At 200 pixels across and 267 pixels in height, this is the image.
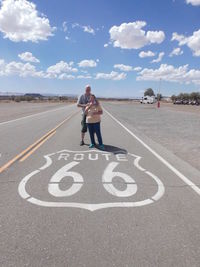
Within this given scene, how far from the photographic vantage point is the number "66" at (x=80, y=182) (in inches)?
173

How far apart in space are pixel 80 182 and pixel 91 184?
248 millimetres

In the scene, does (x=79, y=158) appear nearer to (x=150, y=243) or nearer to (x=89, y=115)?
(x=89, y=115)

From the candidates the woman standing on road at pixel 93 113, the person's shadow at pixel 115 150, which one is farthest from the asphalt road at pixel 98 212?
the woman standing on road at pixel 93 113

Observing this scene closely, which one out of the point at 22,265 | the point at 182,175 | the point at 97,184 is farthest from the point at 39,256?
the point at 182,175

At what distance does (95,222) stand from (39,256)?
0.96m

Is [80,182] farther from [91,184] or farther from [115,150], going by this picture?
[115,150]

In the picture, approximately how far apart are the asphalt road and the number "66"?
17 mm

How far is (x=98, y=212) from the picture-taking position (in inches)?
146

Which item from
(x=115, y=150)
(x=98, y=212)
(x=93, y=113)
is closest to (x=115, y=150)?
(x=115, y=150)

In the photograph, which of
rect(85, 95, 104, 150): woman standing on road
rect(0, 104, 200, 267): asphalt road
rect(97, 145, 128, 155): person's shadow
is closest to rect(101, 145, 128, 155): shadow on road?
rect(97, 145, 128, 155): person's shadow

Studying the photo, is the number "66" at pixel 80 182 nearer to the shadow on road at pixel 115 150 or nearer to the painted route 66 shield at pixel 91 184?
the painted route 66 shield at pixel 91 184

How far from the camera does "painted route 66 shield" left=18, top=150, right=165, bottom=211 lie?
13.4ft

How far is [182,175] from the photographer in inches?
219

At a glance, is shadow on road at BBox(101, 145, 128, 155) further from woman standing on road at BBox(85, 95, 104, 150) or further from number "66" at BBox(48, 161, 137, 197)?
number "66" at BBox(48, 161, 137, 197)
